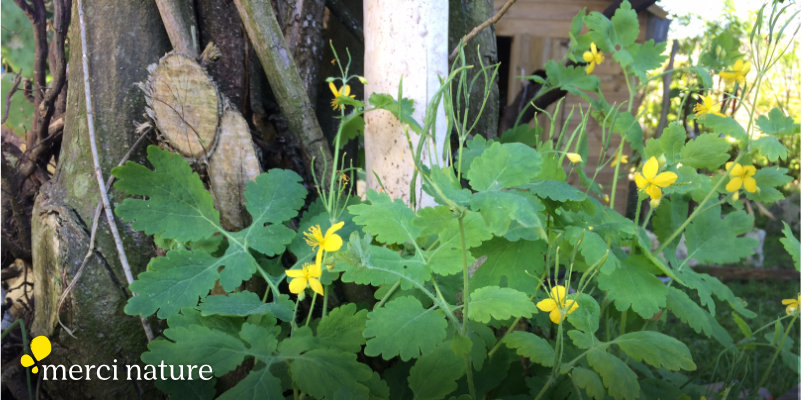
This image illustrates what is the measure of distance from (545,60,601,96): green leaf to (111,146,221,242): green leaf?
0.94 meters

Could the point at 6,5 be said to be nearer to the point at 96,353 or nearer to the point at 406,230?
the point at 96,353

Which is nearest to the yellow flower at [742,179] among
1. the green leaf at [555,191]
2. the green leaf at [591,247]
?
the green leaf at [591,247]

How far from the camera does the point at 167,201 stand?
1.09m

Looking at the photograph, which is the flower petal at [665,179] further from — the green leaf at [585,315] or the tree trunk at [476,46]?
the tree trunk at [476,46]

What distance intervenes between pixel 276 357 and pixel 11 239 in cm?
120

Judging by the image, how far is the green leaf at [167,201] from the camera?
3.44ft

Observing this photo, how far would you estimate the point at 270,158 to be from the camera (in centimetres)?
147

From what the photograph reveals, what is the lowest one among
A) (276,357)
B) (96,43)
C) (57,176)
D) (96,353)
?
(96,353)

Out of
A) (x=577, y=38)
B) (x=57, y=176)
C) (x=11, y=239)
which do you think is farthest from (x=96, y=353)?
(x=577, y=38)

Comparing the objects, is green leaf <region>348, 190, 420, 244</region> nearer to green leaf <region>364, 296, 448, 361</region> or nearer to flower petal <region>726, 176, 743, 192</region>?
green leaf <region>364, 296, 448, 361</region>

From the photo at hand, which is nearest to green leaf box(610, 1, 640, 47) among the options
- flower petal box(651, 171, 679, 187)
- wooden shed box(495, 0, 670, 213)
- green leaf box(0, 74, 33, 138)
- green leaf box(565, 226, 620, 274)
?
flower petal box(651, 171, 679, 187)

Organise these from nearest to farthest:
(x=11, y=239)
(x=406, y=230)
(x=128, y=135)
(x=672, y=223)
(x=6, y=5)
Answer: (x=406, y=230) < (x=672, y=223) < (x=128, y=135) < (x=11, y=239) < (x=6, y=5)

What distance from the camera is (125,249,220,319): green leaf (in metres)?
0.94

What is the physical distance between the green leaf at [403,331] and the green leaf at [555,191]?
0.24m
